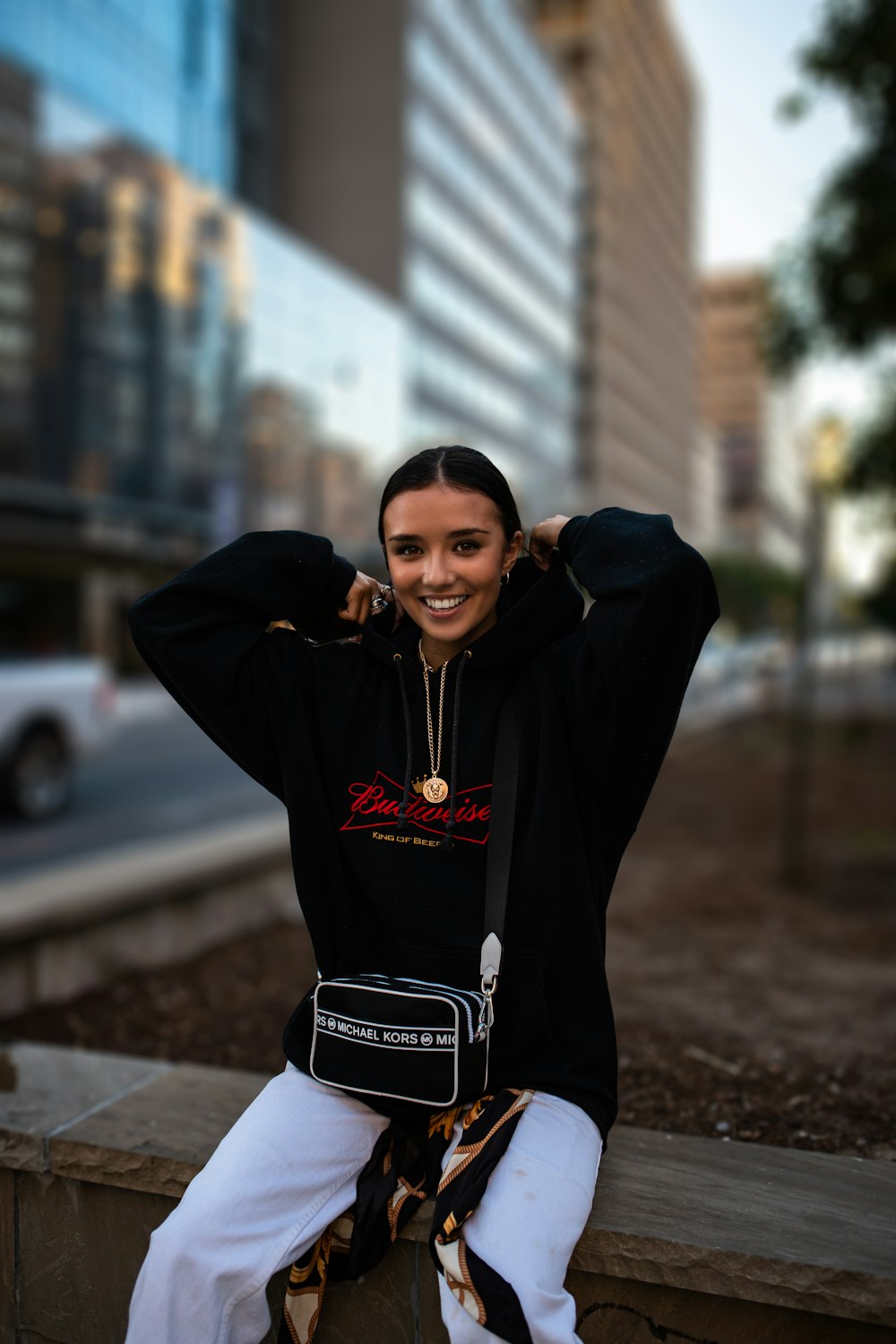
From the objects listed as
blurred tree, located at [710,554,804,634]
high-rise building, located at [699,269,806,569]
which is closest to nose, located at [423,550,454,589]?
blurred tree, located at [710,554,804,634]

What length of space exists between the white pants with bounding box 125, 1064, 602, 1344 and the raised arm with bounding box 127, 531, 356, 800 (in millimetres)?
711

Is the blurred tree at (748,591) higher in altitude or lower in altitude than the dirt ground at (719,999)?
higher

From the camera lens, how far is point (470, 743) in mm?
2262

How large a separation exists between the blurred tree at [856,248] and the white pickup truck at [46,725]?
8.19 meters

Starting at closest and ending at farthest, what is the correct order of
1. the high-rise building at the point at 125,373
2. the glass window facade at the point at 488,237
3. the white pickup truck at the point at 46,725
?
the white pickup truck at the point at 46,725, the high-rise building at the point at 125,373, the glass window facade at the point at 488,237

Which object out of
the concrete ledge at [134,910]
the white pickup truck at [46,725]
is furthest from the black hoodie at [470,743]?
the white pickup truck at [46,725]

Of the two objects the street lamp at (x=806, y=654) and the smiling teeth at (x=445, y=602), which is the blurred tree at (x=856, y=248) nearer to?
the street lamp at (x=806, y=654)

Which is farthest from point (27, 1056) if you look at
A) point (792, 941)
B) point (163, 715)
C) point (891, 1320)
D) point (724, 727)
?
point (163, 715)

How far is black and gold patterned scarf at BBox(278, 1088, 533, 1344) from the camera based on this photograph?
196 centimetres

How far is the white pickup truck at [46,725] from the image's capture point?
984 centimetres

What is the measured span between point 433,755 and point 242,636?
0.47 m

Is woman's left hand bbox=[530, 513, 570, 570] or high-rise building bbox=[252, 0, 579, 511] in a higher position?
high-rise building bbox=[252, 0, 579, 511]

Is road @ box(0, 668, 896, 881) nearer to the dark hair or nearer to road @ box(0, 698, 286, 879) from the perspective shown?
road @ box(0, 698, 286, 879)

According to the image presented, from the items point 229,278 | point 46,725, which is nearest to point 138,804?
point 46,725
